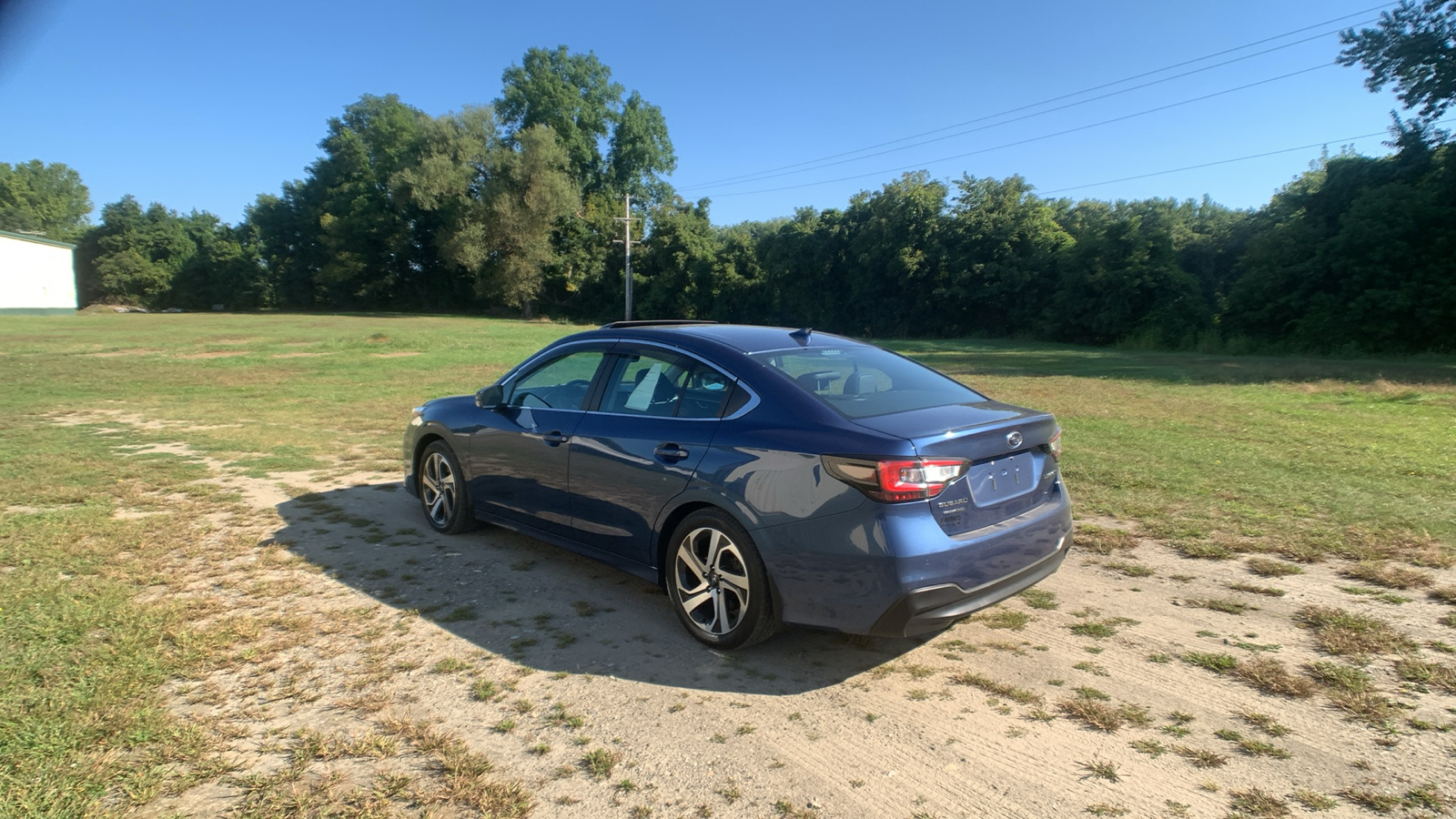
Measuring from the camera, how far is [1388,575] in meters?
4.75

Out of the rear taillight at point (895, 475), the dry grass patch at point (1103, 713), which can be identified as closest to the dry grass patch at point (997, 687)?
the dry grass patch at point (1103, 713)

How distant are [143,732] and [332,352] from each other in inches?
974

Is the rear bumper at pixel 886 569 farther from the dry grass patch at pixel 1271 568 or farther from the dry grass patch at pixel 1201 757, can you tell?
the dry grass patch at pixel 1271 568

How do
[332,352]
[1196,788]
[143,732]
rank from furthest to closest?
1. [332,352]
2. [143,732]
3. [1196,788]

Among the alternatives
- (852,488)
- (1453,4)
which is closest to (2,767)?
(852,488)

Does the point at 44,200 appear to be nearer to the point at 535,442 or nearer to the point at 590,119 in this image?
the point at 590,119

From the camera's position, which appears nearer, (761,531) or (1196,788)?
(1196,788)

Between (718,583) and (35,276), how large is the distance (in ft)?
231

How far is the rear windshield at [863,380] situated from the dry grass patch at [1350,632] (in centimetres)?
202

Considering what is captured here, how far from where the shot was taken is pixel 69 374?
1747 cm

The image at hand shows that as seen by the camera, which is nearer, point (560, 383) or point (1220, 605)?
point (1220, 605)

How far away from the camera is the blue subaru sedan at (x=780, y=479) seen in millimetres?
3424

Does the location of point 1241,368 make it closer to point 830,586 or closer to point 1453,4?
point 1453,4

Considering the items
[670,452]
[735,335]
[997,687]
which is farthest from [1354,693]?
[735,335]
